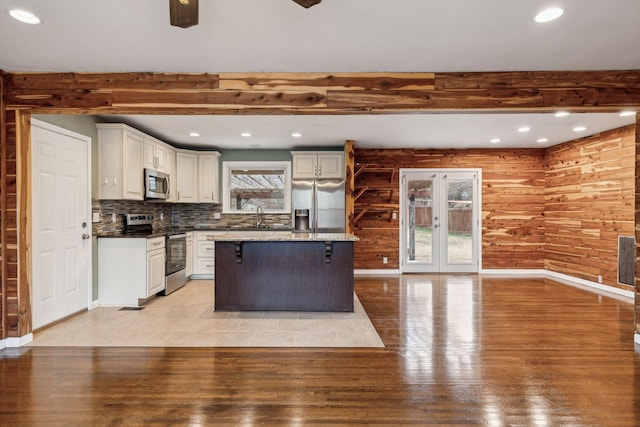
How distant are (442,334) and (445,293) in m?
1.86

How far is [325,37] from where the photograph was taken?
251cm

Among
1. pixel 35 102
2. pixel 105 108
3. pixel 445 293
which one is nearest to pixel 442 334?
pixel 445 293

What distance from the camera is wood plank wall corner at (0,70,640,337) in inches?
122

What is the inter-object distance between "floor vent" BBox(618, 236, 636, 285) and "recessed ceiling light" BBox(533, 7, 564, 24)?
424 cm

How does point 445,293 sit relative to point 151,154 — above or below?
below

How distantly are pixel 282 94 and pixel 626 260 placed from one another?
5.38m

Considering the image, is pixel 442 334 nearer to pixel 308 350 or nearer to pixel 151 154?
pixel 308 350

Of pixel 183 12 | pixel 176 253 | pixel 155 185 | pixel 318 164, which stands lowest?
pixel 176 253

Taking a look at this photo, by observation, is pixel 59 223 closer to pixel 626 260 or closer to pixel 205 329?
pixel 205 329

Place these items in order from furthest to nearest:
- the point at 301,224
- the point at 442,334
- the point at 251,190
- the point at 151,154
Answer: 1. the point at 251,190
2. the point at 301,224
3. the point at 151,154
4. the point at 442,334

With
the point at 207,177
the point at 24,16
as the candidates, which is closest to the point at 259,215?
the point at 207,177

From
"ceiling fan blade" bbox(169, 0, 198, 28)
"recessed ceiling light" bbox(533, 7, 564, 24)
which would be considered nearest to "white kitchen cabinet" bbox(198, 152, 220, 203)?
"ceiling fan blade" bbox(169, 0, 198, 28)

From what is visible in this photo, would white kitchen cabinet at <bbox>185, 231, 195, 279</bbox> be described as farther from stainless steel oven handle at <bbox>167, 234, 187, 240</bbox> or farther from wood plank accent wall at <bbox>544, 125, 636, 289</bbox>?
wood plank accent wall at <bbox>544, 125, 636, 289</bbox>

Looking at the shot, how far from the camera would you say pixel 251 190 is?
668 centimetres
